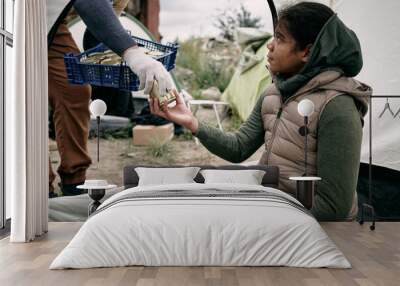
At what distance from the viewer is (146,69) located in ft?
18.8

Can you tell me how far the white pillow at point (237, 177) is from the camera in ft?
17.5

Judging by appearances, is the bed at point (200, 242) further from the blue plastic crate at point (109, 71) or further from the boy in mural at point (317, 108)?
the blue plastic crate at point (109, 71)

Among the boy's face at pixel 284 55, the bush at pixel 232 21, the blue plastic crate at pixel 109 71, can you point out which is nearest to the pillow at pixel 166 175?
the blue plastic crate at pixel 109 71

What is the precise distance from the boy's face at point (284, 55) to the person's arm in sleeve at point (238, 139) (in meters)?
0.35

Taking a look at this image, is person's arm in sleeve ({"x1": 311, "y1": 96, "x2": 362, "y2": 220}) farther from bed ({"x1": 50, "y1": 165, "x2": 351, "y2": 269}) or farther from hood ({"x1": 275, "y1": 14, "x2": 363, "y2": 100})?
bed ({"x1": 50, "y1": 165, "x2": 351, "y2": 269})

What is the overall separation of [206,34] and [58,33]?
4.63 ft

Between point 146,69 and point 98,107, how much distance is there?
0.57m

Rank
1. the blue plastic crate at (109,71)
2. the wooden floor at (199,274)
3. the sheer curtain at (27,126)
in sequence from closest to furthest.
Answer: the wooden floor at (199,274) → the sheer curtain at (27,126) → the blue plastic crate at (109,71)

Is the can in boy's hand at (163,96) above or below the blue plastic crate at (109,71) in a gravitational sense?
below

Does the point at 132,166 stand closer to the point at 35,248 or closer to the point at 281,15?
the point at 35,248

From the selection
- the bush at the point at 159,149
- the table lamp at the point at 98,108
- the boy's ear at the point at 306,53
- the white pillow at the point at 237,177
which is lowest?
the white pillow at the point at 237,177

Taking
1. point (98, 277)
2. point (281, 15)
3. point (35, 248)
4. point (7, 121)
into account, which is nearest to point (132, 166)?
point (7, 121)

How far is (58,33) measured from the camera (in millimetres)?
5910

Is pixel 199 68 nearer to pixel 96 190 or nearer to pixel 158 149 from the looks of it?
pixel 158 149
